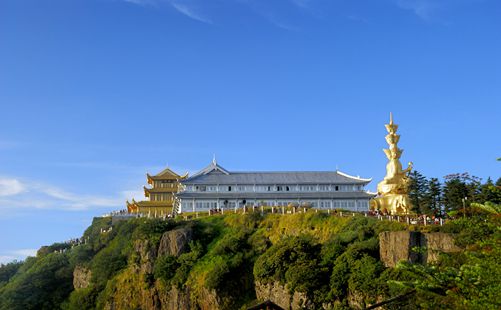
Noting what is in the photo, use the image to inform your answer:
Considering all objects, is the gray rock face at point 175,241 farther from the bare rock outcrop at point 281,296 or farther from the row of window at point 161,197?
the row of window at point 161,197

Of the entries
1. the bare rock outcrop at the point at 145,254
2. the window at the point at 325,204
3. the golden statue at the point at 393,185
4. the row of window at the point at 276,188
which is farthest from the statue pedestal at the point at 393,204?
the bare rock outcrop at the point at 145,254

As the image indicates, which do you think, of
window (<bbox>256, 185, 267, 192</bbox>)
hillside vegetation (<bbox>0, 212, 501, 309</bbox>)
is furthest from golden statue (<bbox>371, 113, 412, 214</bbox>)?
window (<bbox>256, 185, 267, 192</bbox>)

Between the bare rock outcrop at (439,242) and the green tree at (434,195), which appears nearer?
the bare rock outcrop at (439,242)

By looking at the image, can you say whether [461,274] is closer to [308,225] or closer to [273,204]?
[308,225]

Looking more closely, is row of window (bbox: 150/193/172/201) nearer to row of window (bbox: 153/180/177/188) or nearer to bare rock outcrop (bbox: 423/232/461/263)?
row of window (bbox: 153/180/177/188)

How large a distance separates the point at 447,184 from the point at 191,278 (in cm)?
2451

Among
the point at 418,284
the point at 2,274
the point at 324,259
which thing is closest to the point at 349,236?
the point at 324,259

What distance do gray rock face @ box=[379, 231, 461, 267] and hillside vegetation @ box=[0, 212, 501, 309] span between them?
34.2 inches

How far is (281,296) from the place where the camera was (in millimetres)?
42750

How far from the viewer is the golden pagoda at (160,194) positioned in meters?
76.6

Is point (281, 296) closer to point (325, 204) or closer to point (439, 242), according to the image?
point (439, 242)

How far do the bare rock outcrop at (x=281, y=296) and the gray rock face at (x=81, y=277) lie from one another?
18.9 m

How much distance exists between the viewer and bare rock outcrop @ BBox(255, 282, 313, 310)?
4138 cm

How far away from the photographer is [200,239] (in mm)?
53000
